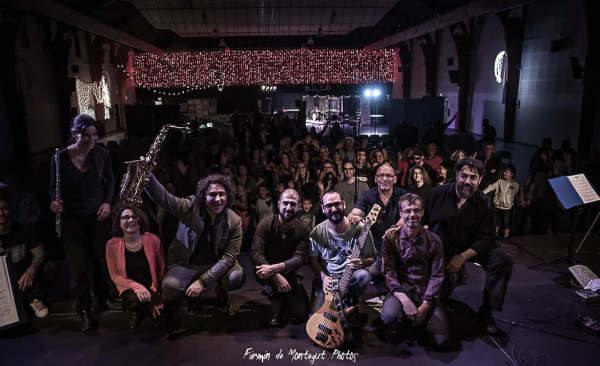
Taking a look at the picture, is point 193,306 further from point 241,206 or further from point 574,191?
point 574,191

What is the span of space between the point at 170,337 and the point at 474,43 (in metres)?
14.9

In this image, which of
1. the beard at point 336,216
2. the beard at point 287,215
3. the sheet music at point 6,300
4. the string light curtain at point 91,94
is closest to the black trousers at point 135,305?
the sheet music at point 6,300

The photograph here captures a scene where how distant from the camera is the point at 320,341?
297 cm

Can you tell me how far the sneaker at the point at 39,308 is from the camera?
3.45 m

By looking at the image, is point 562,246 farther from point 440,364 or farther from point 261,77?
point 261,77

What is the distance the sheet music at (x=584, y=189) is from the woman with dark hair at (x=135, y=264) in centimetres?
415

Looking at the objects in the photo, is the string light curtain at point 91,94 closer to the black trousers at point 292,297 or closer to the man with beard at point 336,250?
the black trousers at point 292,297

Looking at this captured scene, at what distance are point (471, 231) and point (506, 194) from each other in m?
1.98

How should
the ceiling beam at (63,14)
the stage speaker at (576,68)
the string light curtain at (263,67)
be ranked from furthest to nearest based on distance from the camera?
the string light curtain at (263,67) → the stage speaker at (576,68) → the ceiling beam at (63,14)

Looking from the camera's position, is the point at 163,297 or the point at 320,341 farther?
the point at 163,297

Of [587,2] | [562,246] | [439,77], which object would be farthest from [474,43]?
[562,246]

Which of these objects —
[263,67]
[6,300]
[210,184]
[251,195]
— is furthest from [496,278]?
[263,67]

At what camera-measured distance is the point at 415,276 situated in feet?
10.1

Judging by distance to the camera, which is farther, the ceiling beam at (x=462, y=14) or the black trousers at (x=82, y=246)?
the ceiling beam at (x=462, y=14)
